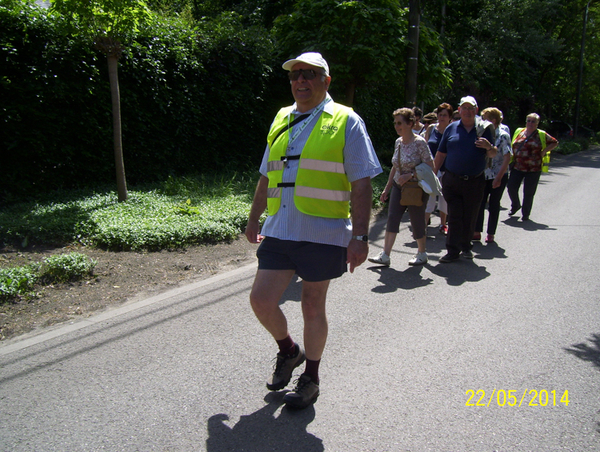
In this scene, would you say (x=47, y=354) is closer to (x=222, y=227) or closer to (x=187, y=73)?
(x=222, y=227)

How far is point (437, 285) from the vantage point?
218 inches

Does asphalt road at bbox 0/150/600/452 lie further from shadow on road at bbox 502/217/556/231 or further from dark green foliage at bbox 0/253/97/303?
shadow on road at bbox 502/217/556/231

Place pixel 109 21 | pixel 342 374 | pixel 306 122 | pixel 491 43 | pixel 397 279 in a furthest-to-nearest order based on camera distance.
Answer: pixel 491 43
pixel 109 21
pixel 397 279
pixel 342 374
pixel 306 122

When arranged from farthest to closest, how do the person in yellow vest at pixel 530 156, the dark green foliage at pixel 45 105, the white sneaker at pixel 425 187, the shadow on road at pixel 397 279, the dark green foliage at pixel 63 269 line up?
the person in yellow vest at pixel 530 156, the dark green foliage at pixel 45 105, the white sneaker at pixel 425 187, the shadow on road at pixel 397 279, the dark green foliage at pixel 63 269

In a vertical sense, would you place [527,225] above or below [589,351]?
below

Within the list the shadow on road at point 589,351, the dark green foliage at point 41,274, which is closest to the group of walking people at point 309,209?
the shadow on road at point 589,351

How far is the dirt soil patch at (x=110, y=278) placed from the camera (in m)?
4.44

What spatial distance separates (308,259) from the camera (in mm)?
2910

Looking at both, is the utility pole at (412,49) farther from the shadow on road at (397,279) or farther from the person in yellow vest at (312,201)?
the person in yellow vest at (312,201)

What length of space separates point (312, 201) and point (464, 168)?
3.85 meters

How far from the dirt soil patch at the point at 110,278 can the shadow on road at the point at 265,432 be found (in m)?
2.18

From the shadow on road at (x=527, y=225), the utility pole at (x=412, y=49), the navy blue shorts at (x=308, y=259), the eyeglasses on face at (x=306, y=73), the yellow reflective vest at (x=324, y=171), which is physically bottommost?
the shadow on road at (x=527, y=225)
